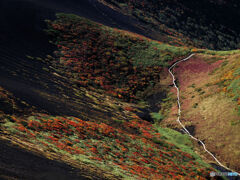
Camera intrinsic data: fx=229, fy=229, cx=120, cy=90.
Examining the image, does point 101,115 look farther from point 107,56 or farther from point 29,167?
point 107,56

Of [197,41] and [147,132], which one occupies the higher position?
[197,41]

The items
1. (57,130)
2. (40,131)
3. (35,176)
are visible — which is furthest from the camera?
(57,130)

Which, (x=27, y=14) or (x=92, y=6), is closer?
(x=27, y=14)

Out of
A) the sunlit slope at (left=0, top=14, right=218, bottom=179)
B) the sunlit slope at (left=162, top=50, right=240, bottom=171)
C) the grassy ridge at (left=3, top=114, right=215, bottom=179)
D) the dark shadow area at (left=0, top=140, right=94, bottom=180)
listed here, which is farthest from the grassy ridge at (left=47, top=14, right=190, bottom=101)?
the dark shadow area at (left=0, top=140, right=94, bottom=180)

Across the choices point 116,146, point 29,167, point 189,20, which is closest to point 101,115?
point 116,146

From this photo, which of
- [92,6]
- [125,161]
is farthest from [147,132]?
[92,6]

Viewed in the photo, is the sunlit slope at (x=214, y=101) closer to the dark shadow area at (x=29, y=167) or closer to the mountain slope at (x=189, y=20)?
the dark shadow area at (x=29, y=167)

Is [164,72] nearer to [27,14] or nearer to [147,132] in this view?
[147,132]

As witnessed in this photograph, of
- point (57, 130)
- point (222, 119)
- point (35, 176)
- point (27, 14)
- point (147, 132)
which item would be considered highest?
point (27, 14)

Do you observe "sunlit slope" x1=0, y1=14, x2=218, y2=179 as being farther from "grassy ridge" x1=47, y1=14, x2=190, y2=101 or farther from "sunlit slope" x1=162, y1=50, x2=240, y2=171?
"sunlit slope" x1=162, y1=50, x2=240, y2=171
